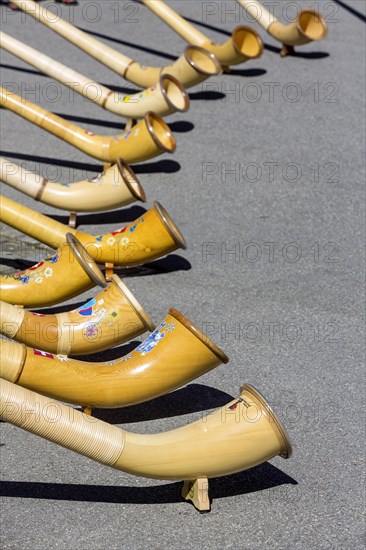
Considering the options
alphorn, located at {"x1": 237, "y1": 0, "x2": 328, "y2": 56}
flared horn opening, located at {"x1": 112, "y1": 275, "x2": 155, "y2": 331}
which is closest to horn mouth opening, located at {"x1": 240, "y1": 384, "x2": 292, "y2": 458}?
flared horn opening, located at {"x1": 112, "y1": 275, "x2": 155, "y2": 331}

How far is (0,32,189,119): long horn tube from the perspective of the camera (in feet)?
21.8

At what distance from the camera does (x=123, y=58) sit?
7.41 metres

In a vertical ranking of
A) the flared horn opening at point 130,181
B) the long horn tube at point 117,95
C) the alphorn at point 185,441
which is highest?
the long horn tube at point 117,95

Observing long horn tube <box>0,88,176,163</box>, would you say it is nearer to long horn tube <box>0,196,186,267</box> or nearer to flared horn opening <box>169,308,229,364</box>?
long horn tube <box>0,196,186,267</box>

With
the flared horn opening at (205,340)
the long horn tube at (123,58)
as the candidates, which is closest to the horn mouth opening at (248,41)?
the long horn tube at (123,58)

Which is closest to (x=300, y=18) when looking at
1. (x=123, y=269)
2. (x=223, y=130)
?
(x=223, y=130)

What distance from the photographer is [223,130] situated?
23.8ft

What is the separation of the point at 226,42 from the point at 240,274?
318 centimetres

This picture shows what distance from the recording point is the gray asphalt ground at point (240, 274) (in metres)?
3.63

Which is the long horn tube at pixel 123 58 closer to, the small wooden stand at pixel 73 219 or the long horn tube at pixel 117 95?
the long horn tube at pixel 117 95

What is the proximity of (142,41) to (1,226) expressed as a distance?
3.79m

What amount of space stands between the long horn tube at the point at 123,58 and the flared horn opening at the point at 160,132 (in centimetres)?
102

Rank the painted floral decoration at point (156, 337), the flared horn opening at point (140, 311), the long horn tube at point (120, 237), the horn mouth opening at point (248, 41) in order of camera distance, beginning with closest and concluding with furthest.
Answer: the painted floral decoration at point (156, 337) < the flared horn opening at point (140, 311) < the long horn tube at point (120, 237) < the horn mouth opening at point (248, 41)

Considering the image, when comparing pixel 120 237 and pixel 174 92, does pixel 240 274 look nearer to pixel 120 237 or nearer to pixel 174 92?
pixel 120 237
